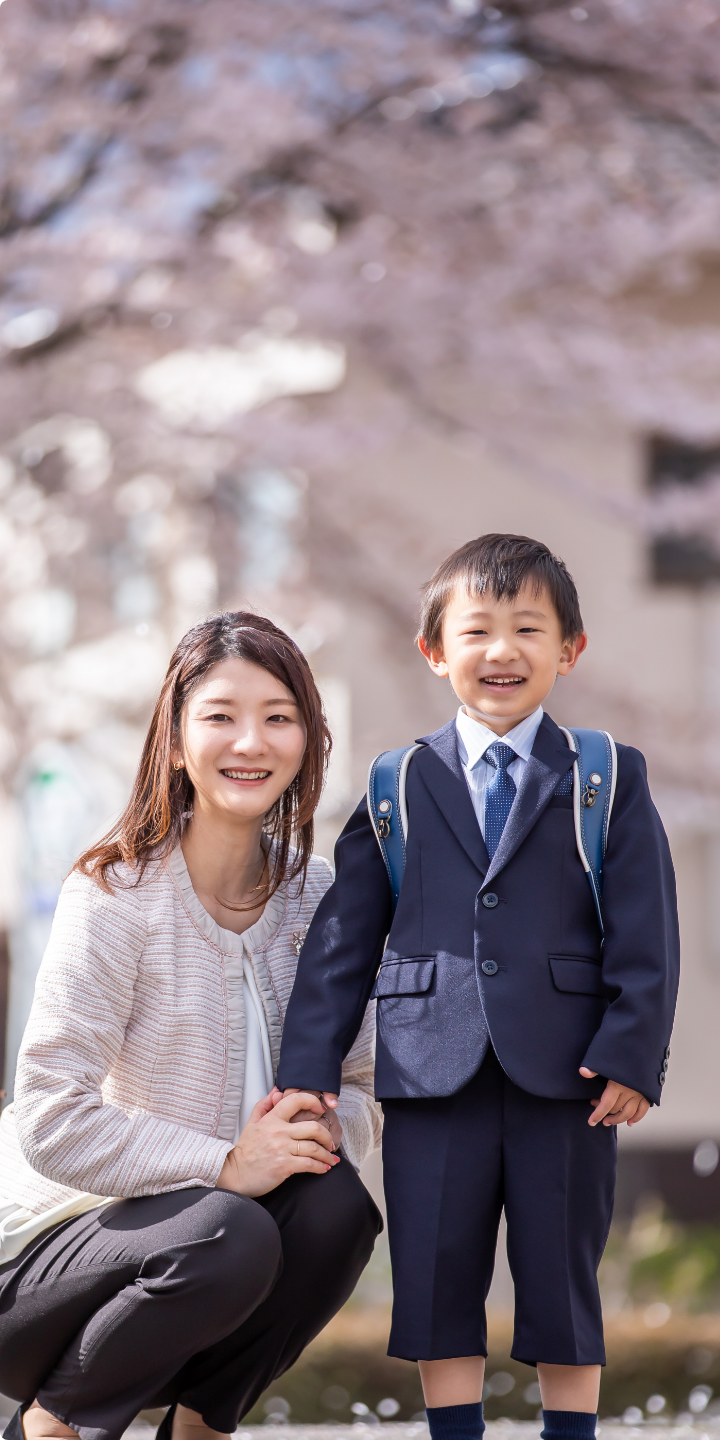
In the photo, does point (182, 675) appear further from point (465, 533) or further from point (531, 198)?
point (465, 533)

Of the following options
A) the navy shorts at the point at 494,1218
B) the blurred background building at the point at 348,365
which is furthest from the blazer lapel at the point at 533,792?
the blurred background building at the point at 348,365

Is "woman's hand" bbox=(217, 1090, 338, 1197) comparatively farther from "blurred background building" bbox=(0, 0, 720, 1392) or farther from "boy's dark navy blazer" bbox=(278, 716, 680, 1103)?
"blurred background building" bbox=(0, 0, 720, 1392)

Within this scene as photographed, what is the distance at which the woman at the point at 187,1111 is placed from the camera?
1.63 metres

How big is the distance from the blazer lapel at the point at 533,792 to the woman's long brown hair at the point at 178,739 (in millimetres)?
292

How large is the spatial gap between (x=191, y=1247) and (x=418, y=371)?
3.27 metres

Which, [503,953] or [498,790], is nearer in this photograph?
[503,953]

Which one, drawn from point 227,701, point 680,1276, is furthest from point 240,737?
point 680,1276

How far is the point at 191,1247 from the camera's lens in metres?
1.61

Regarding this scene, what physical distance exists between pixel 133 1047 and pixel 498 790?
2.01 feet

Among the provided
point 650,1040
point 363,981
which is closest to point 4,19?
point 363,981

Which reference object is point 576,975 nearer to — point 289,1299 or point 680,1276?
point 289,1299

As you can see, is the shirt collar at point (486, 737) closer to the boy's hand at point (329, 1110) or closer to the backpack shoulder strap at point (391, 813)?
the backpack shoulder strap at point (391, 813)

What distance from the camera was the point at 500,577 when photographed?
1.83m

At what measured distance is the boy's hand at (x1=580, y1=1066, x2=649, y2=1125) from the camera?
5.57 feet
